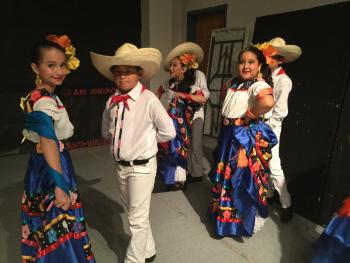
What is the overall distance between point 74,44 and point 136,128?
119 inches

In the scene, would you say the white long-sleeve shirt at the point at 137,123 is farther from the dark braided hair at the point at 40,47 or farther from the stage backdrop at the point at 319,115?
the stage backdrop at the point at 319,115

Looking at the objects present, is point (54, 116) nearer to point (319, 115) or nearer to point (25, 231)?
point (25, 231)

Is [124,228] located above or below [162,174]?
below

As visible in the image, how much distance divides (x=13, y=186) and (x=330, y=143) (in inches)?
118

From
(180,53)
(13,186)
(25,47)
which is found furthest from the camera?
(25,47)

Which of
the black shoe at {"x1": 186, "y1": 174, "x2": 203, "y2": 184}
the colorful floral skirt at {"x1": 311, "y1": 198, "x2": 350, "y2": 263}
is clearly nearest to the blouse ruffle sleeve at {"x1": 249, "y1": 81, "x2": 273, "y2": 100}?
the colorful floral skirt at {"x1": 311, "y1": 198, "x2": 350, "y2": 263}

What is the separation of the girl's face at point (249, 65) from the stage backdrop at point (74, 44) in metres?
2.65

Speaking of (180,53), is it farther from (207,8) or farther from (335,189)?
(207,8)

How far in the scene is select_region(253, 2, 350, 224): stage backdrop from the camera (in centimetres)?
225

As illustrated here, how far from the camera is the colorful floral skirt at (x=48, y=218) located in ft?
4.53

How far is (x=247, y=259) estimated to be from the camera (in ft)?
6.21

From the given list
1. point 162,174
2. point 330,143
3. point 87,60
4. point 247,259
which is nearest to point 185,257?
point 247,259

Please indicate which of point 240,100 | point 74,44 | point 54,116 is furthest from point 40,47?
point 74,44

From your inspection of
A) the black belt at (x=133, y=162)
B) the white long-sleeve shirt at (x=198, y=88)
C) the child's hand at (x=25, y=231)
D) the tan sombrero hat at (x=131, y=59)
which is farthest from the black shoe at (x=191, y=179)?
the child's hand at (x=25, y=231)
